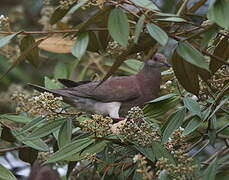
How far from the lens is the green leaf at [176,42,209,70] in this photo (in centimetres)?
159

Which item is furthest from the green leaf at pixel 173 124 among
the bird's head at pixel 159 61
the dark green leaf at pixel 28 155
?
the bird's head at pixel 159 61

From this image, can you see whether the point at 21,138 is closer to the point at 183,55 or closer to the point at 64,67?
the point at 183,55

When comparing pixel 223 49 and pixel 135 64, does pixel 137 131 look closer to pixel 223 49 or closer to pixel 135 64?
pixel 223 49

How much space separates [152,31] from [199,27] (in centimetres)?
16

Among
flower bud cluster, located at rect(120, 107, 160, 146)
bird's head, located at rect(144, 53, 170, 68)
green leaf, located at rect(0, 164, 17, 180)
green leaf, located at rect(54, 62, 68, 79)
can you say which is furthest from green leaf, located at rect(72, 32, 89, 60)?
green leaf, located at rect(54, 62, 68, 79)

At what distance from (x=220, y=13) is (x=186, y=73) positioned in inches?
→ 12.4

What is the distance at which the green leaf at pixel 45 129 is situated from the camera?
6.54 ft

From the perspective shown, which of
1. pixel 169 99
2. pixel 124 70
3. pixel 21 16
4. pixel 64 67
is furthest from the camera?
pixel 21 16

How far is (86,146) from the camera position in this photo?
6.19ft

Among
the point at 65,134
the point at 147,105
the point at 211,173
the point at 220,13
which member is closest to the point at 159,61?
the point at 147,105

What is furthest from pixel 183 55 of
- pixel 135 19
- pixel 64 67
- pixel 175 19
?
pixel 64 67

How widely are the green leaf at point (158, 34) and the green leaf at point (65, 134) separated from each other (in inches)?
19.2

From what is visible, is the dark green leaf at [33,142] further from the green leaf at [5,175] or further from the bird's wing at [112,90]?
the bird's wing at [112,90]

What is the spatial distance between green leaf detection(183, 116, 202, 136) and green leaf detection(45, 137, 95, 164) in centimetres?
23
